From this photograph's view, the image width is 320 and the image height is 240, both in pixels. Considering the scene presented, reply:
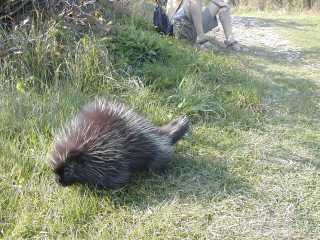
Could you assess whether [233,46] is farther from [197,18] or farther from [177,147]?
[177,147]

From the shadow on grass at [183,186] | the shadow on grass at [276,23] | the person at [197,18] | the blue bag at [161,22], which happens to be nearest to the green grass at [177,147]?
the shadow on grass at [183,186]

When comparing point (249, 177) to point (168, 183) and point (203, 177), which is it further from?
point (168, 183)

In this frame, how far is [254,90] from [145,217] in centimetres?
210

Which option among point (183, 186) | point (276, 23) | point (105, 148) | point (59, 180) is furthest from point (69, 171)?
point (276, 23)

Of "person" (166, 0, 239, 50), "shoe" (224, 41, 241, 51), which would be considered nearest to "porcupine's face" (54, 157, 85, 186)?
"person" (166, 0, 239, 50)

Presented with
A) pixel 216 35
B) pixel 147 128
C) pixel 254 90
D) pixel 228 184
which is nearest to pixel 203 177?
pixel 228 184

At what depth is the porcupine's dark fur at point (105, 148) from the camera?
→ 9.70 feet

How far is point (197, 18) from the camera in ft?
19.8

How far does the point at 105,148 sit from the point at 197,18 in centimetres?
349

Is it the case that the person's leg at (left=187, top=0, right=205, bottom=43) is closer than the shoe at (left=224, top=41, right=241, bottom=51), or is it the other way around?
the person's leg at (left=187, top=0, right=205, bottom=43)

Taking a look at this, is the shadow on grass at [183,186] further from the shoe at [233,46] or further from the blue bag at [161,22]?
the shoe at [233,46]

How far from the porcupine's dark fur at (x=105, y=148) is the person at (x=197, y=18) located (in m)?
3.01

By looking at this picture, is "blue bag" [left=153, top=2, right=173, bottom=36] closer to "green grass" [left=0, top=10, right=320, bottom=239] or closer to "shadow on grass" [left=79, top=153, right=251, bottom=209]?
"green grass" [left=0, top=10, right=320, bottom=239]

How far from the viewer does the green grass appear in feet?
9.20
